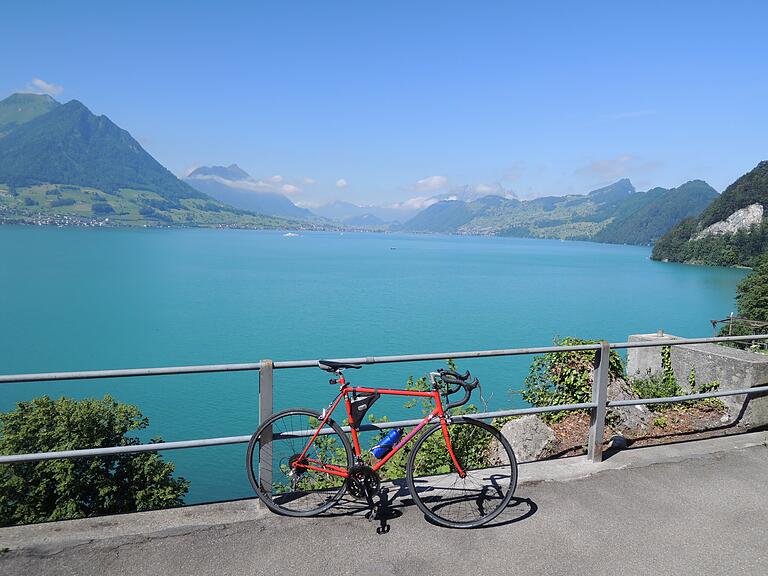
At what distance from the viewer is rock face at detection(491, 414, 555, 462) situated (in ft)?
24.3

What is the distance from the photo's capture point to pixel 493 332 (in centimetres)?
4591

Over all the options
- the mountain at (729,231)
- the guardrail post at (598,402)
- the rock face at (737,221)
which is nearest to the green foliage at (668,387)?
the guardrail post at (598,402)

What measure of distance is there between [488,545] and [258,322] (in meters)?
45.8

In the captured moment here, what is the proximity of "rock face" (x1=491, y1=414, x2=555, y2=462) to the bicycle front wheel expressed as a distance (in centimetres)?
129

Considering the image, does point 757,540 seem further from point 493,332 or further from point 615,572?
point 493,332

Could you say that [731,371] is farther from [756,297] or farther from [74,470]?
[756,297]

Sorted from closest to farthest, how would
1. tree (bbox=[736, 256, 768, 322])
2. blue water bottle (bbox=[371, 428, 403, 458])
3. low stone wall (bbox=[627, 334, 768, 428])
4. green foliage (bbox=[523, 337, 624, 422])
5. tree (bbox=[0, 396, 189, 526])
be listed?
blue water bottle (bbox=[371, 428, 403, 458]), low stone wall (bbox=[627, 334, 768, 428]), tree (bbox=[0, 396, 189, 526]), green foliage (bbox=[523, 337, 624, 422]), tree (bbox=[736, 256, 768, 322])

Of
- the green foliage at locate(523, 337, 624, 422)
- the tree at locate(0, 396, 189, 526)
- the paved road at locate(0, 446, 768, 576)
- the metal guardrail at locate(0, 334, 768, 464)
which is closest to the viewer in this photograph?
the paved road at locate(0, 446, 768, 576)

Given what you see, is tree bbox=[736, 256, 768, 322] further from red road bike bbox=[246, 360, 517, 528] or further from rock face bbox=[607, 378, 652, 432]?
red road bike bbox=[246, 360, 517, 528]

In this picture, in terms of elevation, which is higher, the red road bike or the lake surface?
the red road bike

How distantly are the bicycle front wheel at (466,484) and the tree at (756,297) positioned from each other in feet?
177

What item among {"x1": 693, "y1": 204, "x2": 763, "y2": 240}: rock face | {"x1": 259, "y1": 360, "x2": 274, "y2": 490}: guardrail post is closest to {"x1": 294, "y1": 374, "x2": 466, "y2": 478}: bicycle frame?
{"x1": 259, "y1": 360, "x2": 274, "y2": 490}: guardrail post

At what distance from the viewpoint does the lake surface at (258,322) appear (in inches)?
1036

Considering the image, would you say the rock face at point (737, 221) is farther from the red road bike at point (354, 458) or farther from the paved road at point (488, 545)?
the red road bike at point (354, 458)
